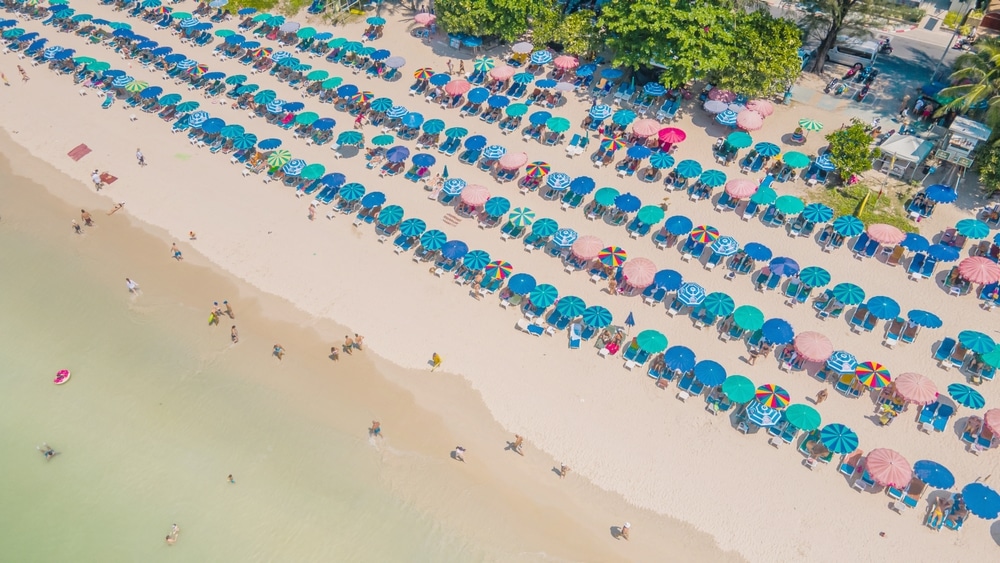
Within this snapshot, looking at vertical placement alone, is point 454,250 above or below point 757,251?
below

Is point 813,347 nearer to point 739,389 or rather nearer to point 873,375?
point 873,375

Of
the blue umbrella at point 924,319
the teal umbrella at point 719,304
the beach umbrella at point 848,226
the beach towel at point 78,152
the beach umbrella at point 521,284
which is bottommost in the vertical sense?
the beach towel at point 78,152

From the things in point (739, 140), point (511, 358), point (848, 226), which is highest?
point (739, 140)

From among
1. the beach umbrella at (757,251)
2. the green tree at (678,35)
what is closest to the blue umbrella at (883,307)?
the beach umbrella at (757,251)

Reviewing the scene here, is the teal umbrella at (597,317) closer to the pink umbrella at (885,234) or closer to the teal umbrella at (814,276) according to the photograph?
the teal umbrella at (814,276)

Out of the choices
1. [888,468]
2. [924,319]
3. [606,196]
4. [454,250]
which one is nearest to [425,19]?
[606,196]
